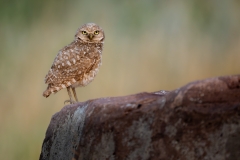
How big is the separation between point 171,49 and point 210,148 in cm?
283

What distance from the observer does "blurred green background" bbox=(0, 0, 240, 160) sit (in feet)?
17.2

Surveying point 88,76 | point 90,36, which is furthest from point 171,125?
point 90,36

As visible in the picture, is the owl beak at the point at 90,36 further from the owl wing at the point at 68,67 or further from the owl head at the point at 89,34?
the owl wing at the point at 68,67

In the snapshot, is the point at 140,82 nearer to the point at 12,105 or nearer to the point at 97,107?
the point at 12,105

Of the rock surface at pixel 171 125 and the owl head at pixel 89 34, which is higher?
the owl head at pixel 89 34

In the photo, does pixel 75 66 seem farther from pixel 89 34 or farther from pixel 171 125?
pixel 171 125

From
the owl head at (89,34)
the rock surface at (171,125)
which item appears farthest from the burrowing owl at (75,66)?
the rock surface at (171,125)

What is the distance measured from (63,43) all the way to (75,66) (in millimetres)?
1197

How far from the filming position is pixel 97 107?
3.10 m

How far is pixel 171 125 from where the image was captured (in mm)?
2584

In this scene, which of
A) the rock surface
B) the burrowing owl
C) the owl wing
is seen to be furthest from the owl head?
the rock surface

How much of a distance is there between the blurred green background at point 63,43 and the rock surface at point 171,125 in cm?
223

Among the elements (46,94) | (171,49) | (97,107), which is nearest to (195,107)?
(97,107)

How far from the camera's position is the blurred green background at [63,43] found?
5254mm
